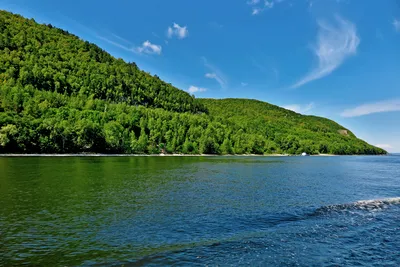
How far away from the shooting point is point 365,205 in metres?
30.7

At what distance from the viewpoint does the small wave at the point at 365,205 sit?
2861cm

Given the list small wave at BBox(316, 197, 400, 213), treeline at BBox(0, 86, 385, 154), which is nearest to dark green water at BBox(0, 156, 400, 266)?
small wave at BBox(316, 197, 400, 213)

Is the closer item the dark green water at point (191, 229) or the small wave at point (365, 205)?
the dark green water at point (191, 229)

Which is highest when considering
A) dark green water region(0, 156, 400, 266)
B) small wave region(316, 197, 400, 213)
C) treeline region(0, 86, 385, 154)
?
treeline region(0, 86, 385, 154)

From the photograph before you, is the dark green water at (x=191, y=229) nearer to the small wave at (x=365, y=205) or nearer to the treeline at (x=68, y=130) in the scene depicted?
the small wave at (x=365, y=205)

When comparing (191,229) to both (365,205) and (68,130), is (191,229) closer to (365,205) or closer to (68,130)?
(365,205)

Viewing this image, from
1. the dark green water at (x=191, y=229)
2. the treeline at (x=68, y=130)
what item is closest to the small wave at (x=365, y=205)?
the dark green water at (x=191, y=229)

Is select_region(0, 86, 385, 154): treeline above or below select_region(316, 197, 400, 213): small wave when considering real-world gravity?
above

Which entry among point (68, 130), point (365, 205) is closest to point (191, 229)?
point (365, 205)

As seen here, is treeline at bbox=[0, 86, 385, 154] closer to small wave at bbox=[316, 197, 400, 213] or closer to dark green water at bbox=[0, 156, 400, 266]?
dark green water at bbox=[0, 156, 400, 266]

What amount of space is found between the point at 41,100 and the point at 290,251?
18593cm

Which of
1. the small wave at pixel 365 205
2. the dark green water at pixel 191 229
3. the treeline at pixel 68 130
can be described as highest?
the treeline at pixel 68 130

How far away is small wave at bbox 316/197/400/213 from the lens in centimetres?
2861

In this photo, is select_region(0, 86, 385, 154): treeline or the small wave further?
select_region(0, 86, 385, 154): treeline
